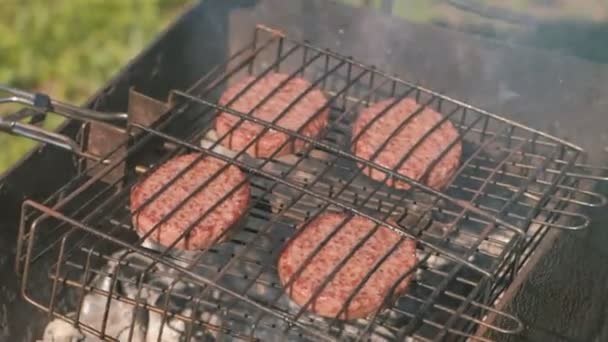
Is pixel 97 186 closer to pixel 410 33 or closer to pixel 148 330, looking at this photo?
pixel 148 330

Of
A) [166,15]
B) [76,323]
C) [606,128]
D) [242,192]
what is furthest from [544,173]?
[166,15]

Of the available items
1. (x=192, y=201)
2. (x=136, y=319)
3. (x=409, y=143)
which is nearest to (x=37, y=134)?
(x=192, y=201)

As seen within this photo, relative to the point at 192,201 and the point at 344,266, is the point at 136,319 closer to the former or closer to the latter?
the point at 192,201

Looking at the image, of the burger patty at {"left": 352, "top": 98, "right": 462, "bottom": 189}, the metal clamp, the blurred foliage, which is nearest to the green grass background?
the blurred foliage

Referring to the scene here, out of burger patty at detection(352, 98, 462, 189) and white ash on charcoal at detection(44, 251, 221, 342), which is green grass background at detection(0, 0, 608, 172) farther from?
white ash on charcoal at detection(44, 251, 221, 342)

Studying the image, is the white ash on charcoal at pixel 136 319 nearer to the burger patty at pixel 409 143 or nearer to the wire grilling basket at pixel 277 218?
the wire grilling basket at pixel 277 218
